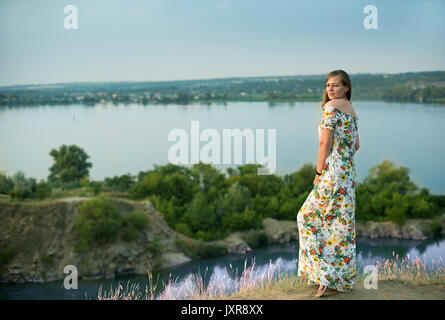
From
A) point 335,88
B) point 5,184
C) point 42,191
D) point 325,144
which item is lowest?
point 42,191

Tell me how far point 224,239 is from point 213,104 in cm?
2168

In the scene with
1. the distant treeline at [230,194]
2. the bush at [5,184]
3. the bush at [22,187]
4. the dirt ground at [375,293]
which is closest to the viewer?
the dirt ground at [375,293]

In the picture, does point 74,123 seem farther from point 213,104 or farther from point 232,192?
point 232,192

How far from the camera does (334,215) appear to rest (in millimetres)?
3113

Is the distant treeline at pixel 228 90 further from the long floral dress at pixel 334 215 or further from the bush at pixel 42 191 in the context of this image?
the long floral dress at pixel 334 215

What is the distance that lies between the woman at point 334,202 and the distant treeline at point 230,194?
1640 centimetres

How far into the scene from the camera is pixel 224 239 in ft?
64.1

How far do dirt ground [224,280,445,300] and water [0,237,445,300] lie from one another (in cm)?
954

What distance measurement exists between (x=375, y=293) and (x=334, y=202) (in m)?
0.83

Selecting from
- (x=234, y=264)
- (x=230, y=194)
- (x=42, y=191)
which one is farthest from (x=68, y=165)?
(x=234, y=264)

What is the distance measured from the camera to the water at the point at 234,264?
48.5 feet

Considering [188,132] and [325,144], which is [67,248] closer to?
[325,144]
